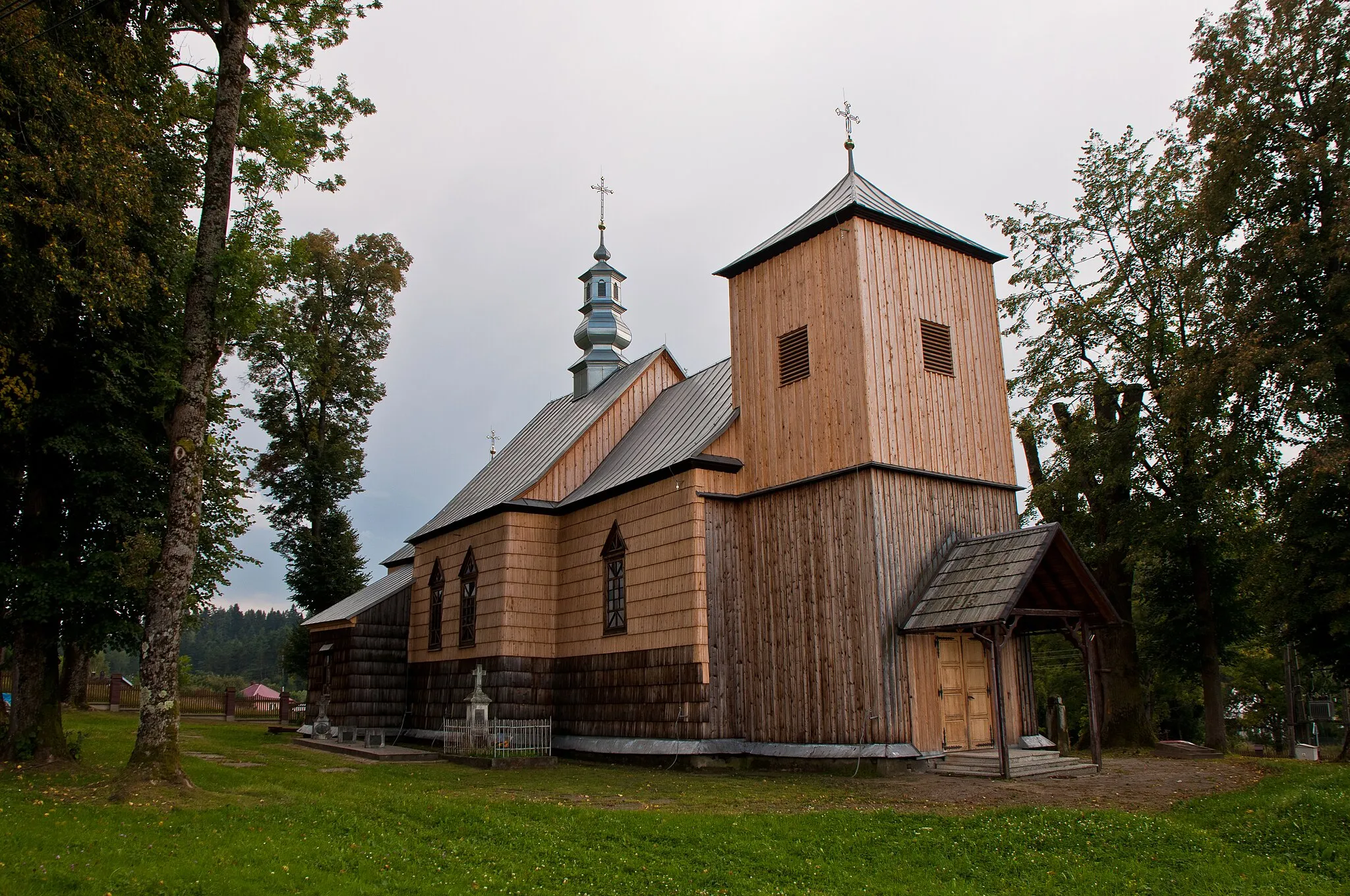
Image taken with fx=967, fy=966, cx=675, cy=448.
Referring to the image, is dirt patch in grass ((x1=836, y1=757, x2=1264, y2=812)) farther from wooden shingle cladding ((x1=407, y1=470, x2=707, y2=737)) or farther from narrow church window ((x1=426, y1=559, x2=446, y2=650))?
narrow church window ((x1=426, y1=559, x2=446, y2=650))

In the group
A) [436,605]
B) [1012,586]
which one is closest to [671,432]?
[436,605]

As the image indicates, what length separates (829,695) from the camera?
50.9ft

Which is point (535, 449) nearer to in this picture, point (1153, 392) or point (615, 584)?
point (615, 584)

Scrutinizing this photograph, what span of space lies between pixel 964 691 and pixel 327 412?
2445 cm

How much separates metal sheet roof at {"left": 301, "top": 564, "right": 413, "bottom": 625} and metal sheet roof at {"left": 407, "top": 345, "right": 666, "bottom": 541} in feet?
4.97

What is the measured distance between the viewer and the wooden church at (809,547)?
15.1 meters

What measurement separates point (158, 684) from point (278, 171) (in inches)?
302

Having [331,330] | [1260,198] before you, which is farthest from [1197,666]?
[331,330]

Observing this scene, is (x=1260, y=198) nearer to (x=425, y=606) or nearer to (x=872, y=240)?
(x=872, y=240)

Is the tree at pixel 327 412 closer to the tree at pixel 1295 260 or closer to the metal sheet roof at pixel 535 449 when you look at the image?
the metal sheet roof at pixel 535 449

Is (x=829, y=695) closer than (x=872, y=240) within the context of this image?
Yes

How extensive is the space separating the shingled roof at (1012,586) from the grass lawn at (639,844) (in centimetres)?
314

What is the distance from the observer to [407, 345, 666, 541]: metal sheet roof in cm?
2261

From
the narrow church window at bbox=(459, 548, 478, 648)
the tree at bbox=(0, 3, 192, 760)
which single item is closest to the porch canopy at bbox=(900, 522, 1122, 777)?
the narrow church window at bbox=(459, 548, 478, 648)
